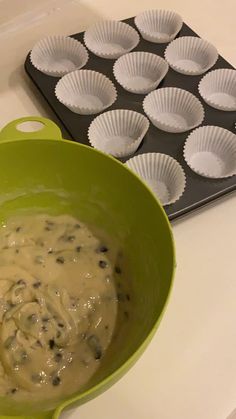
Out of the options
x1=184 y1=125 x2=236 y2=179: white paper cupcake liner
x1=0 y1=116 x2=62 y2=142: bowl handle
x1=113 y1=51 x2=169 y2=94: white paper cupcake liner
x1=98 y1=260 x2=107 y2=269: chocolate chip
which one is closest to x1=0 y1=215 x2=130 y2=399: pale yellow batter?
x1=98 y1=260 x2=107 y2=269: chocolate chip

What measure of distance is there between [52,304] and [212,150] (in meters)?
0.47

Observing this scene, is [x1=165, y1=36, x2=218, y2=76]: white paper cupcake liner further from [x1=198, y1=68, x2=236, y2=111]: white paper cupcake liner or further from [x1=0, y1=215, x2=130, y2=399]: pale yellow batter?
[x1=0, y1=215, x2=130, y2=399]: pale yellow batter

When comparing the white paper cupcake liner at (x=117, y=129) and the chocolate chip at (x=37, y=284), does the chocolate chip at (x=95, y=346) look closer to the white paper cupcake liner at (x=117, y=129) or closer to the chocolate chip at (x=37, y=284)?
the chocolate chip at (x=37, y=284)

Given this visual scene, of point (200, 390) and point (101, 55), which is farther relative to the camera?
point (101, 55)

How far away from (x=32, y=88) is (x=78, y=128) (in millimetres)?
171

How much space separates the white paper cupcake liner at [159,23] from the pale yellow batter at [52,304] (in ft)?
1.94

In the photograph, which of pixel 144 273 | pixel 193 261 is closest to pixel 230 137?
pixel 193 261

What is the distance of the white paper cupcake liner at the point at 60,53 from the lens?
1.04m

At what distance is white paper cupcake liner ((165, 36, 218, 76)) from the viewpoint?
107 centimetres

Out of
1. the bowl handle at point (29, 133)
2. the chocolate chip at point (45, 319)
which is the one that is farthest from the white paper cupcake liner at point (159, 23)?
the chocolate chip at point (45, 319)

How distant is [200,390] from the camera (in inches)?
25.7

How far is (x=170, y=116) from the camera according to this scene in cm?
101

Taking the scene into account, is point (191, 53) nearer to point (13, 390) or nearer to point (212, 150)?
point (212, 150)

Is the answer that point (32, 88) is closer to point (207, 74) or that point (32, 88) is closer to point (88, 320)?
point (207, 74)
